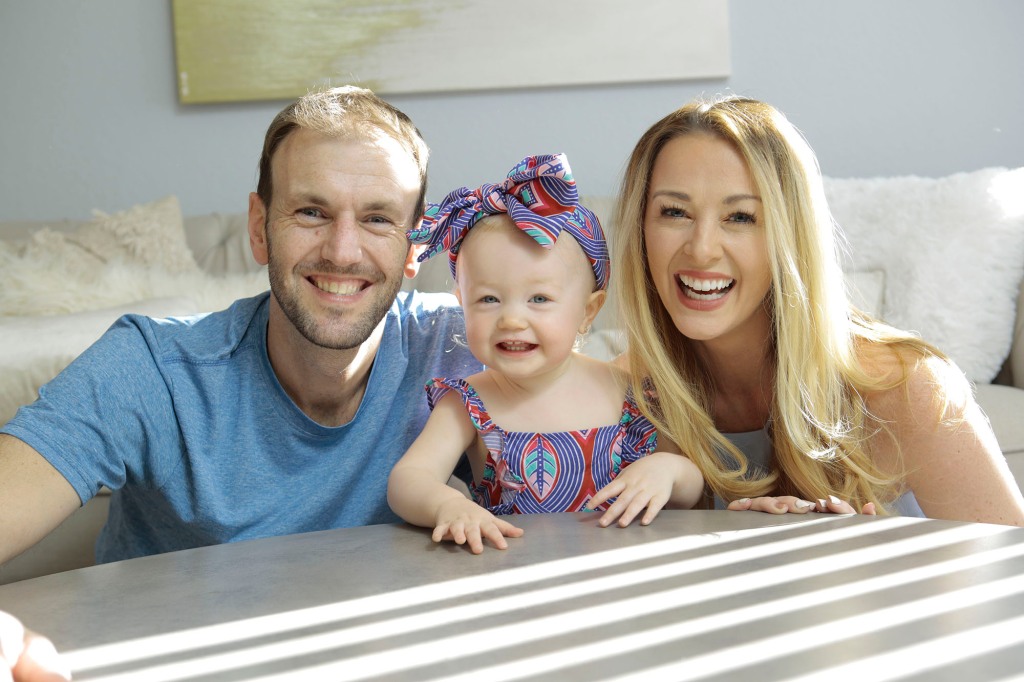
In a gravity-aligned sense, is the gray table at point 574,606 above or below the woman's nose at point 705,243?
below

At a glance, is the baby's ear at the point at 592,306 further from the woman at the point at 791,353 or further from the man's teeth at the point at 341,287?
the man's teeth at the point at 341,287

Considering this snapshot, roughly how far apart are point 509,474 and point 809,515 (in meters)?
0.47

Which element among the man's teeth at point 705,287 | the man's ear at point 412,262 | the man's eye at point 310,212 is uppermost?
the man's eye at point 310,212

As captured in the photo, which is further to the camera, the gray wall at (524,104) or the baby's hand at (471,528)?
the gray wall at (524,104)

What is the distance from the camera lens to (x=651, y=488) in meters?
1.18

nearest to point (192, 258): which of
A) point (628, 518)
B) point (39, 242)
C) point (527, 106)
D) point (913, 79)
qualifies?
point (39, 242)

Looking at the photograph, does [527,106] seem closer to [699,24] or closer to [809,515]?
[699,24]

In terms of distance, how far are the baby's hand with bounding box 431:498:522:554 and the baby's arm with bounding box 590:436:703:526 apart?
12 centimetres

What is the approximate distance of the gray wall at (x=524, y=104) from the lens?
11.2 ft

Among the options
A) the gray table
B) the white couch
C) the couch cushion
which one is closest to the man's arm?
the gray table

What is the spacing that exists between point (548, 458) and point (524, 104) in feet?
7.35

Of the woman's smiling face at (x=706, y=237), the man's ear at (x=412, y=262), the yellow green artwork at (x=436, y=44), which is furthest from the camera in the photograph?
the yellow green artwork at (x=436, y=44)

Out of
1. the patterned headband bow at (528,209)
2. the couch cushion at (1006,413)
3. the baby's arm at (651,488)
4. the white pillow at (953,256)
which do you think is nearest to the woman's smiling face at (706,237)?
the patterned headband bow at (528,209)

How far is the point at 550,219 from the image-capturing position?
4.55 ft
